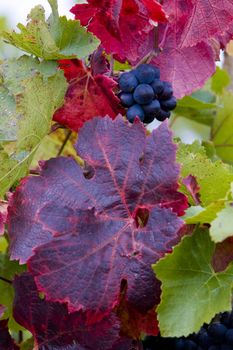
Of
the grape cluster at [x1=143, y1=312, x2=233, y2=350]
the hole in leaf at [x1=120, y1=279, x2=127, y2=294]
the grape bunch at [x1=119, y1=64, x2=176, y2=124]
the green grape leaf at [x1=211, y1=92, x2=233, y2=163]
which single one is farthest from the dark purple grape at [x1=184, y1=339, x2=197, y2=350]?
the green grape leaf at [x1=211, y1=92, x2=233, y2=163]

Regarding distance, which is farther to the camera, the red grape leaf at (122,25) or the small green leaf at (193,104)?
the small green leaf at (193,104)

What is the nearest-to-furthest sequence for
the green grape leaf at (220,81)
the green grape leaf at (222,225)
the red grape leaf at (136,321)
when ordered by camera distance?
1. the green grape leaf at (222,225)
2. the red grape leaf at (136,321)
3. the green grape leaf at (220,81)

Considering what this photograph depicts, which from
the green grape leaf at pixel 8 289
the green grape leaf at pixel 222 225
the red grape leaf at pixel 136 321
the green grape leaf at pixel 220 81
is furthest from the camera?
the green grape leaf at pixel 220 81

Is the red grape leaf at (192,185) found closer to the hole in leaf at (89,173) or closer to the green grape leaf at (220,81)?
the hole in leaf at (89,173)

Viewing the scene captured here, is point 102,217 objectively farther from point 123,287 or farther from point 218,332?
point 218,332

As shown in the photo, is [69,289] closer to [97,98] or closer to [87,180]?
[87,180]

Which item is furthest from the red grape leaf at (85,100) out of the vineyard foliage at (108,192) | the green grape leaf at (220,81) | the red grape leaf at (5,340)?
the green grape leaf at (220,81)
